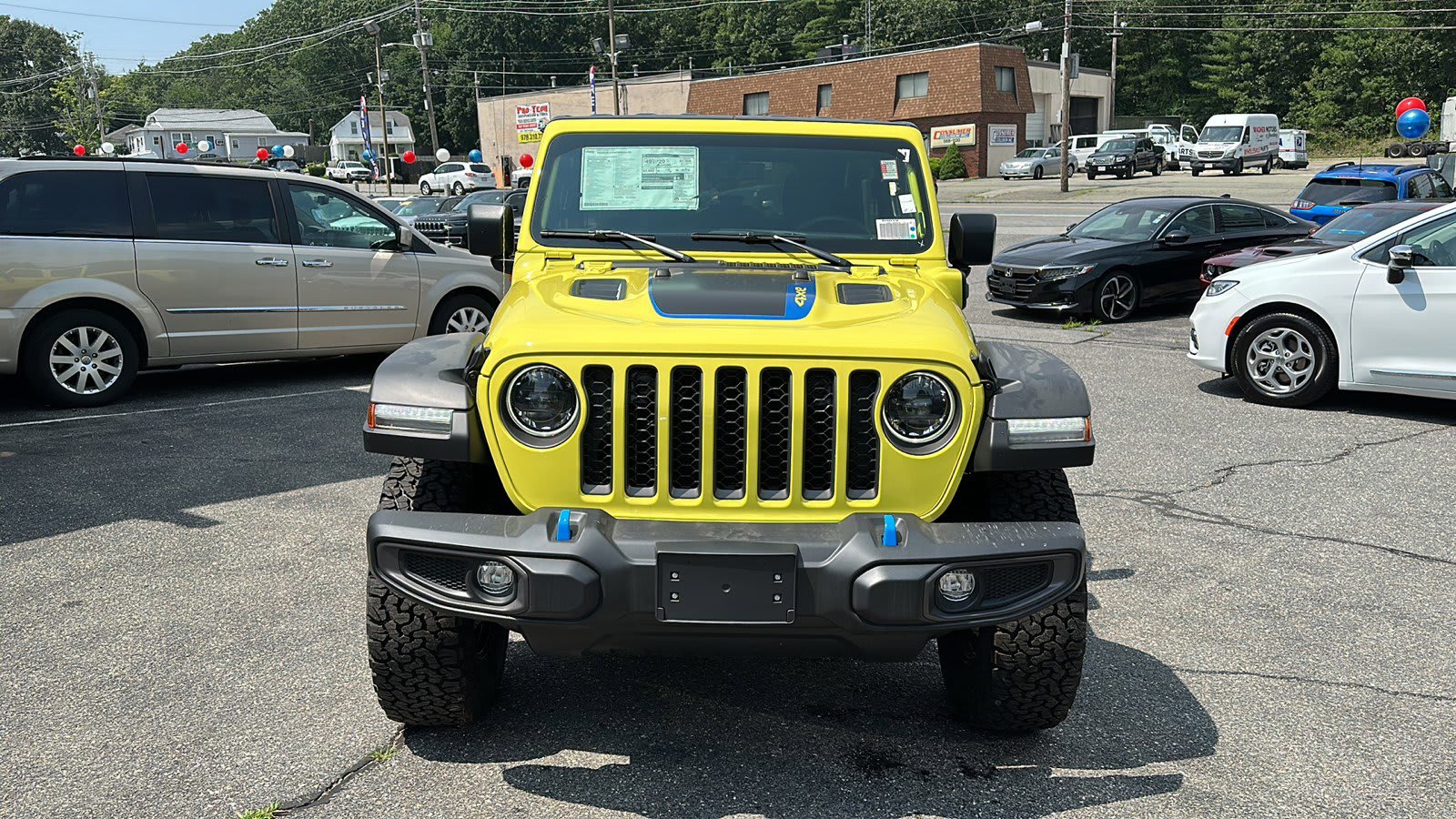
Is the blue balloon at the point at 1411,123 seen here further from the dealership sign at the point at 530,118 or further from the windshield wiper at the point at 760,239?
the dealership sign at the point at 530,118

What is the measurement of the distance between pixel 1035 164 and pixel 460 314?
44.9 metres

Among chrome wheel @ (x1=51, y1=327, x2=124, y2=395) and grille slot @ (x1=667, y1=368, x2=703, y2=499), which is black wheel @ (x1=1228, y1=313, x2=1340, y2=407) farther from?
Result: chrome wheel @ (x1=51, y1=327, x2=124, y2=395)

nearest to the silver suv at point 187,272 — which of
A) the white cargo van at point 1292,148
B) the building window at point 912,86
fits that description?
the white cargo van at point 1292,148

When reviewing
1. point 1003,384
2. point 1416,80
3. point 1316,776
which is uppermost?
point 1416,80

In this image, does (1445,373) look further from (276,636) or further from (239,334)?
(239,334)

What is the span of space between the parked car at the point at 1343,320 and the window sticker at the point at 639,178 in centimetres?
597

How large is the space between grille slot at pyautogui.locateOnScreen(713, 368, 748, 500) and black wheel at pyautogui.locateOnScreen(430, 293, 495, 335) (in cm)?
757

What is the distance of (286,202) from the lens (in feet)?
32.0

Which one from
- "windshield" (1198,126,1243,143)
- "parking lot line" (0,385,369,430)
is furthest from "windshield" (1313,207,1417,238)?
"windshield" (1198,126,1243,143)

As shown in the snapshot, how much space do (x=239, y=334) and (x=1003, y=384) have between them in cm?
758

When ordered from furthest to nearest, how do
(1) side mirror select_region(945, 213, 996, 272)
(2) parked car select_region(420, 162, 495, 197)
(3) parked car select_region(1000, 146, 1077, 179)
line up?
(2) parked car select_region(420, 162, 495, 197) → (3) parked car select_region(1000, 146, 1077, 179) → (1) side mirror select_region(945, 213, 996, 272)

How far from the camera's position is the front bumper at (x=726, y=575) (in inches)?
117

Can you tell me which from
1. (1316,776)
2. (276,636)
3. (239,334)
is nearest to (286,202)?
(239,334)

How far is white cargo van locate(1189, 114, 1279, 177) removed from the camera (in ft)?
158
